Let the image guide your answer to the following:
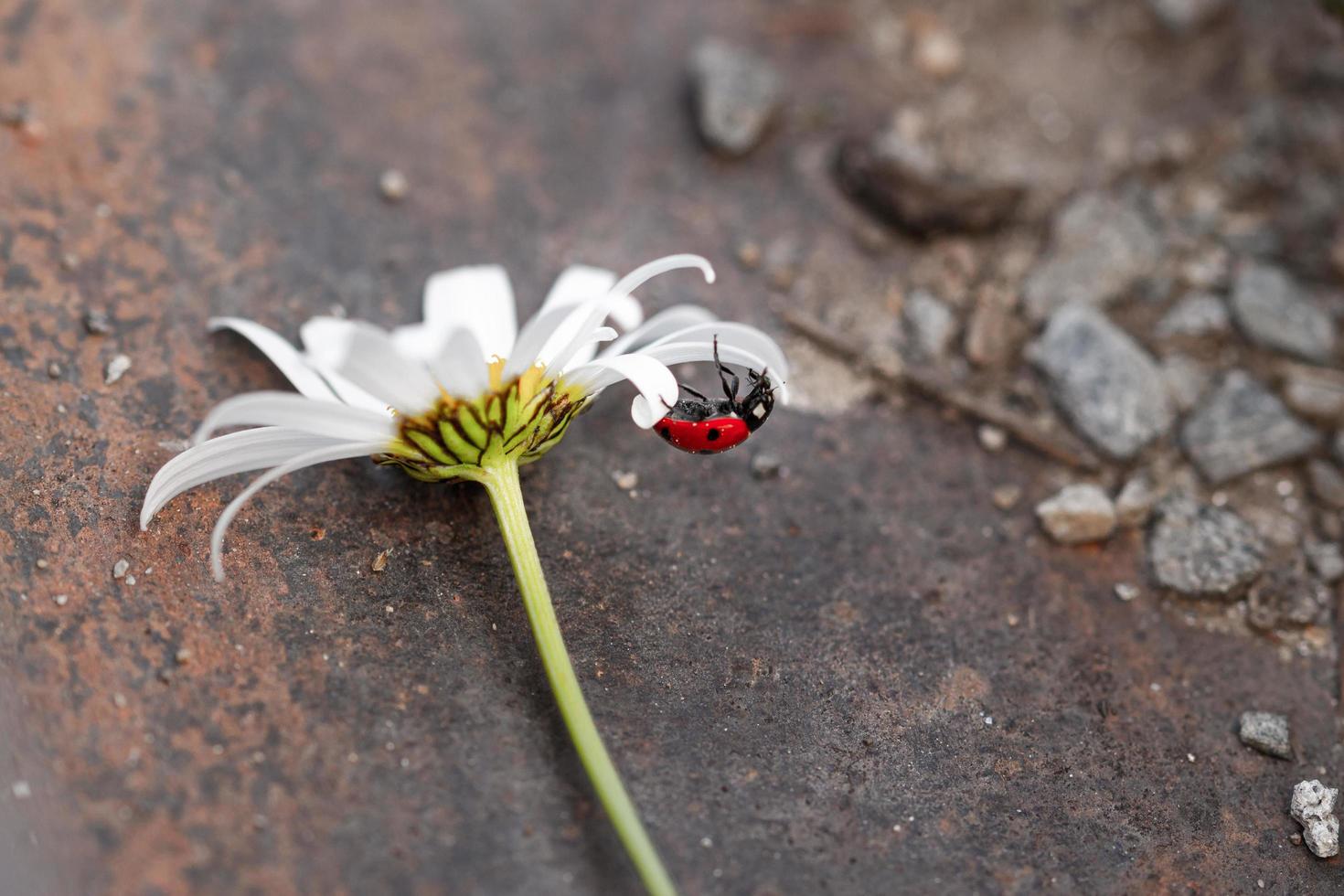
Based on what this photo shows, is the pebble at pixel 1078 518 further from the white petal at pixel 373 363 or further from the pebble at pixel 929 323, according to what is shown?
the white petal at pixel 373 363

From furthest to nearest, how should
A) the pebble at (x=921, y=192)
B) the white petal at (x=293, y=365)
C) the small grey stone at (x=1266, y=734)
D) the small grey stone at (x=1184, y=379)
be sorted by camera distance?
the pebble at (x=921, y=192) < the small grey stone at (x=1184, y=379) < the small grey stone at (x=1266, y=734) < the white petal at (x=293, y=365)

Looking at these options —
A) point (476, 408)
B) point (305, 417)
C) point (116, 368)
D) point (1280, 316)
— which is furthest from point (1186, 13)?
point (116, 368)

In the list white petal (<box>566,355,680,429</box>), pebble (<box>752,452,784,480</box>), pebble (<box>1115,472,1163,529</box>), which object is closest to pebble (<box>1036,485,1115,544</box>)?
pebble (<box>1115,472,1163,529</box>)

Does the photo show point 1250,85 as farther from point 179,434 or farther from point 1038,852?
point 179,434

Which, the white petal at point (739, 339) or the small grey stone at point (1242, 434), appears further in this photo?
the small grey stone at point (1242, 434)

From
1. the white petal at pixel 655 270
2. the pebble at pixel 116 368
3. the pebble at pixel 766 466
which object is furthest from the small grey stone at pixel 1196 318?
the pebble at pixel 116 368

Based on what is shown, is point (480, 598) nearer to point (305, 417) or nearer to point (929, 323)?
point (305, 417)
